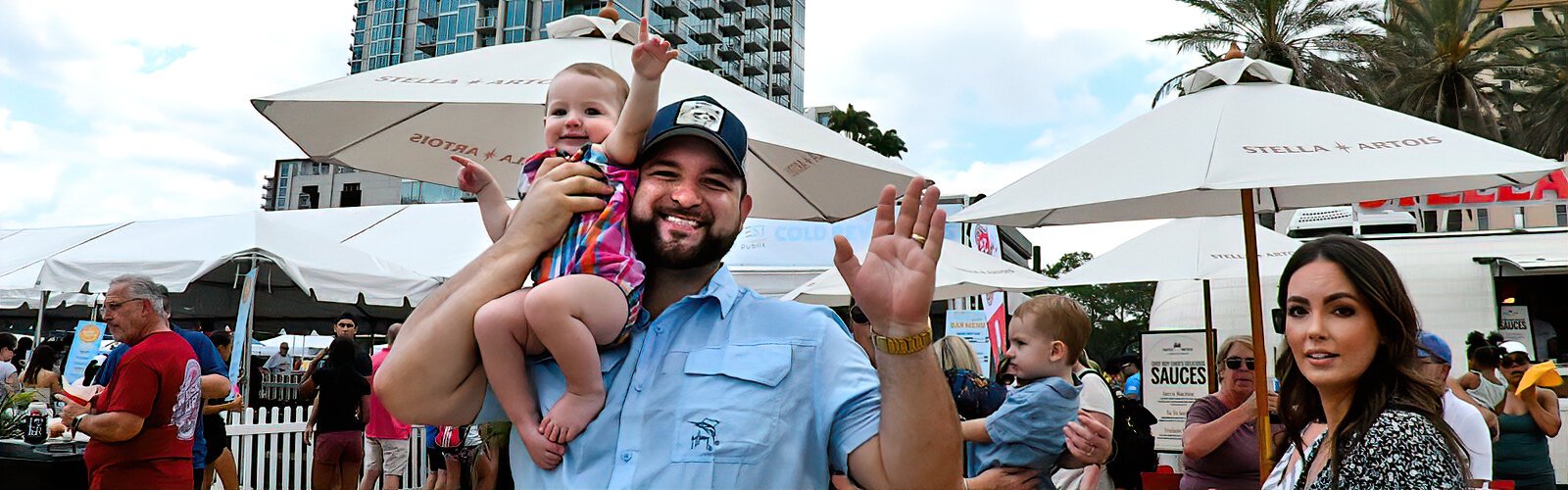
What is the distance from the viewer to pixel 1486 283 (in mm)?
14914

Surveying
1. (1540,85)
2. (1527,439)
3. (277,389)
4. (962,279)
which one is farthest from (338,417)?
(1540,85)

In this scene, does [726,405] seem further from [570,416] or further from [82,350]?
[82,350]

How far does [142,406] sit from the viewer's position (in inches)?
192

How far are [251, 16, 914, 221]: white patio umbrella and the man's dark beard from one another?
2.34 metres

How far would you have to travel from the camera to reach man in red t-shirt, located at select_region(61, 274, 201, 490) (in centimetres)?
485

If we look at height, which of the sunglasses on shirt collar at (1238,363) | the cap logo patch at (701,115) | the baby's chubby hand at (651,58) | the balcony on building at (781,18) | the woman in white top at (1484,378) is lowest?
the woman in white top at (1484,378)

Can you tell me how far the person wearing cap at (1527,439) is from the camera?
7199 mm

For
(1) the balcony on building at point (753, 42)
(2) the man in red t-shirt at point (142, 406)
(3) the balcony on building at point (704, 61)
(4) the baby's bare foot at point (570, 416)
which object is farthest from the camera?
(1) the balcony on building at point (753, 42)

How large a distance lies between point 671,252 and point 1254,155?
300cm

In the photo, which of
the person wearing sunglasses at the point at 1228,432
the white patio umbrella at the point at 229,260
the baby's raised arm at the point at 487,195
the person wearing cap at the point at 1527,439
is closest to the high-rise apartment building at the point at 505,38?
the white patio umbrella at the point at 229,260

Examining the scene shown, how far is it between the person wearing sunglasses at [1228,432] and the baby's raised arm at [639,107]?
3.50 m

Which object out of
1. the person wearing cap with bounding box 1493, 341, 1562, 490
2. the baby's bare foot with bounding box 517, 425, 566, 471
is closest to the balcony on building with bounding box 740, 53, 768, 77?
the person wearing cap with bounding box 1493, 341, 1562, 490

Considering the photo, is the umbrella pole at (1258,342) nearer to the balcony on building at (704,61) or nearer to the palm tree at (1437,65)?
the palm tree at (1437,65)

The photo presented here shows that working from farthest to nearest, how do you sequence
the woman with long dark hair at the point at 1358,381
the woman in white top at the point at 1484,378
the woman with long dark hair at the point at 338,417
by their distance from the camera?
1. the woman with long dark hair at the point at 338,417
2. the woman in white top at the point at 1484,378
3. the woman with long dark hair at the point at 1358,381
